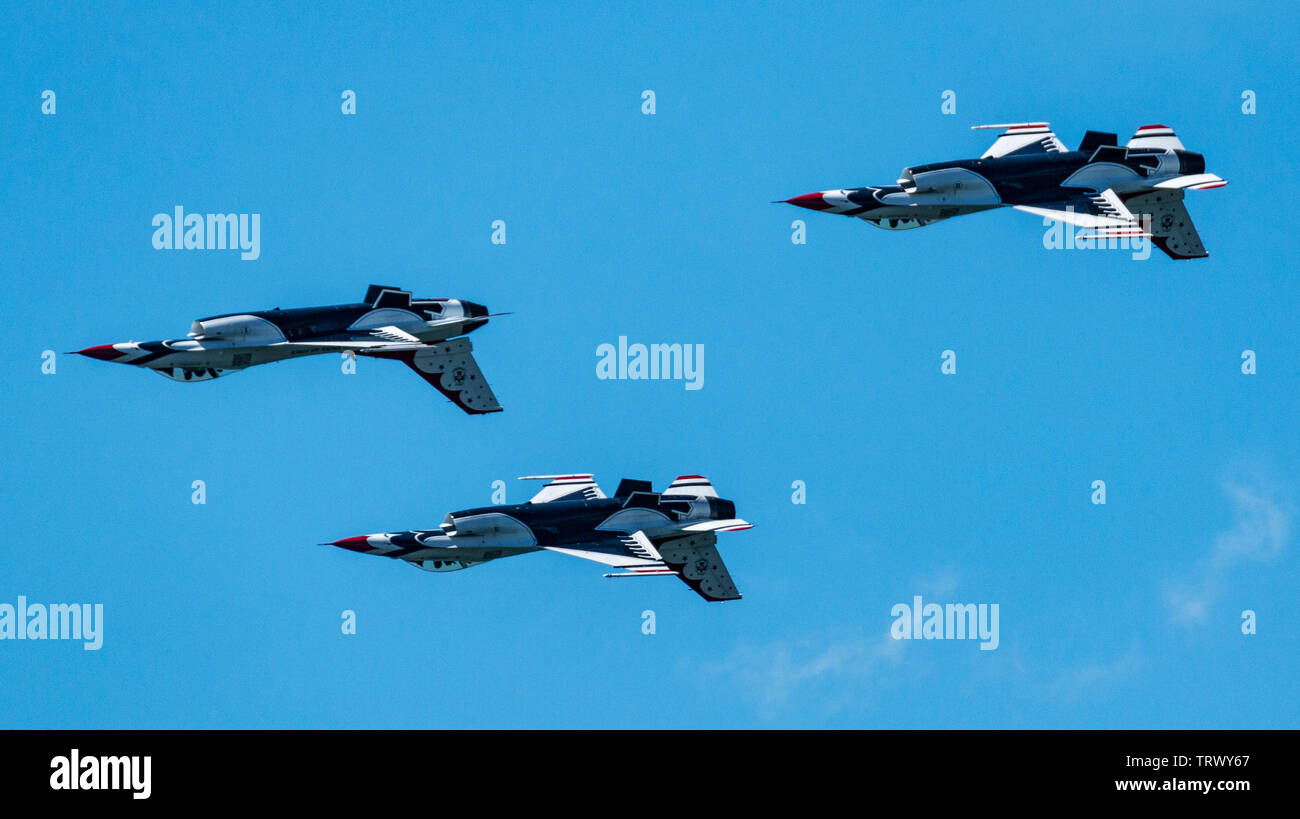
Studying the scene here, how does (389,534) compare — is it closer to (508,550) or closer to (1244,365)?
(508,550)

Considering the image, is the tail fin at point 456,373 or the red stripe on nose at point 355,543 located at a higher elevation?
the tail fin at point 456,373

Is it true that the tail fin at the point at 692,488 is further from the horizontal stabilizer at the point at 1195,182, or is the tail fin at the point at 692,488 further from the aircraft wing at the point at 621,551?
the horizontal stabilizer at the point at 1195,182

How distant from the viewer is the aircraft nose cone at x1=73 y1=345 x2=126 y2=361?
73750 millimetres

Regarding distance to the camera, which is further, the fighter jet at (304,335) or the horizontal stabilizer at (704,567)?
the horizontal stabilizer at (704,567)

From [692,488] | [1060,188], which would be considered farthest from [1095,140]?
[692,488]

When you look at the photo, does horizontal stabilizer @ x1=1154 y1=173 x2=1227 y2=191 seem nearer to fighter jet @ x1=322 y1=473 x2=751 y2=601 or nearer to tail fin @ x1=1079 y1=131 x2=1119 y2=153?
tail fin @ x1=1079 y1=131 x2=1119 y2=153

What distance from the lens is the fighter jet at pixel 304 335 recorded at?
72.6 m

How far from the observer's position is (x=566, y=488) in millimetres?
74562

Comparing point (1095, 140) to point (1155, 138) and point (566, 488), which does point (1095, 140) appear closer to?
point (1155, 138)

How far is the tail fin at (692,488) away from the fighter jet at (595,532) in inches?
1.3

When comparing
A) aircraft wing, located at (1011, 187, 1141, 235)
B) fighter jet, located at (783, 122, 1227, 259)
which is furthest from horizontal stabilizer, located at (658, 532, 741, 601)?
aircraft wing, located at (1011, 187, 1141, 235)

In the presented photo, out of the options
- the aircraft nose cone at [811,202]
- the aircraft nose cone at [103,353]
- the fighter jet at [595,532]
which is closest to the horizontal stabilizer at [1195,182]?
the aircraft nose cone at [811,202]

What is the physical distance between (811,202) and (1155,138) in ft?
41.0
